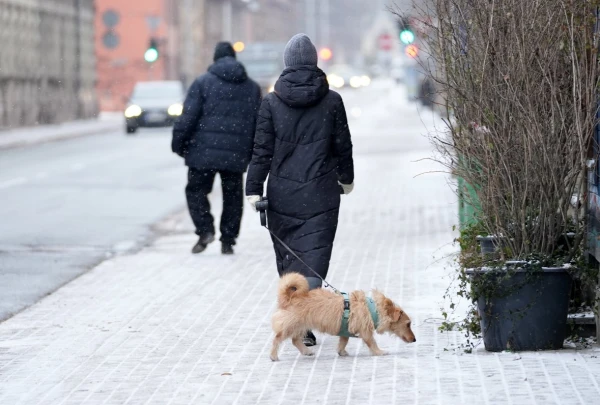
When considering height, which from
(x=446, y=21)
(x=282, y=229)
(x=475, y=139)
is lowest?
(x=282, y=229)

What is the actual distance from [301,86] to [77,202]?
487 inches

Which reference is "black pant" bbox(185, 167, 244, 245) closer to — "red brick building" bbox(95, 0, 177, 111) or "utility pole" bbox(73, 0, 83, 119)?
"utility pole" bbox(73, 0, 83, 119)

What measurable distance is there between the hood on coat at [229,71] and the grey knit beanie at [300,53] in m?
4.53

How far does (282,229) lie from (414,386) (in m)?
1.73

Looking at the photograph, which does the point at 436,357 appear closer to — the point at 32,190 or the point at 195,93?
the point at 195,93

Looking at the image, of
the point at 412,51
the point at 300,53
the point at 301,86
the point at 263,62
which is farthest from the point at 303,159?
the point at 263,62

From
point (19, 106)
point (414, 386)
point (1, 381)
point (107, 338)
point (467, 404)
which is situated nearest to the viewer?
point (467, 404)

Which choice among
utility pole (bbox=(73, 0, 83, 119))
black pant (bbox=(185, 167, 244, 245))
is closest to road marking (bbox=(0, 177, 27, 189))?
black pant (bbox=(185, 167, 244, 245))

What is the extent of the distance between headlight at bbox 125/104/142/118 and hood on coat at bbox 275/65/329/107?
36.1 meters

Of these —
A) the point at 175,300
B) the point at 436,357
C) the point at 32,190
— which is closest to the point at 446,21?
the point at 436,357

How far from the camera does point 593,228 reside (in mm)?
8039

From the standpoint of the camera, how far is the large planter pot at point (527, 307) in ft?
25.0

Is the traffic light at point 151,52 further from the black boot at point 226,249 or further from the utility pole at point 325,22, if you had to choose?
the utility pole at point 325,22

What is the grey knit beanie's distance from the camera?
8.02 meters
